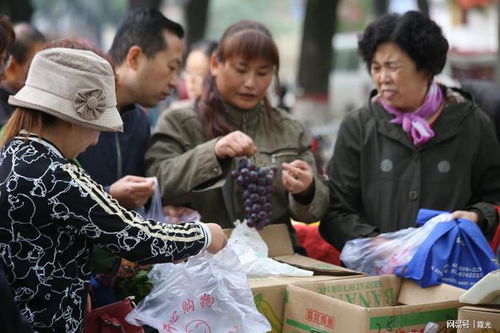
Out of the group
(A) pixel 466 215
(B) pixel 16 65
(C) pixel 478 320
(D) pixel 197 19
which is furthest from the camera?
(D) pixel 197 19

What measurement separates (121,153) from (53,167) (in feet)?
4.51

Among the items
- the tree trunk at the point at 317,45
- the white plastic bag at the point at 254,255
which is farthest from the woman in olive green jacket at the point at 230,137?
the tree trunk at the point at 317,45

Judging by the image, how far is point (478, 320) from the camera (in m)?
3.49

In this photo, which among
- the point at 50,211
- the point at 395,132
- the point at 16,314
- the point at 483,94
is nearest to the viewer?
the point at 16,314

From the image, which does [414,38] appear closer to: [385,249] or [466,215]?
[466,215]

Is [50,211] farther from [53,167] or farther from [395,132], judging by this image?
[395,132]

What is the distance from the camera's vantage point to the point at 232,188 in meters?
4.38

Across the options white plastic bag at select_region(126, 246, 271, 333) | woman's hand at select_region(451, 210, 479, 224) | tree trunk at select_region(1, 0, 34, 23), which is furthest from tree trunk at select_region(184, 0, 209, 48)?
white plastic bag at select_region(126, 246, 271, 333)

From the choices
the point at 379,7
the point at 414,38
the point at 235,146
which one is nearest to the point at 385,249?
the point at 235,146

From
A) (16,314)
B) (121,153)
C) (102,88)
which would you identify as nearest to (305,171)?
(121,153)

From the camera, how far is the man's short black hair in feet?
15.0

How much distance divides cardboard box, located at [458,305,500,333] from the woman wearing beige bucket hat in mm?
1053

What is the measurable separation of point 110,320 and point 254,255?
0.83 metres

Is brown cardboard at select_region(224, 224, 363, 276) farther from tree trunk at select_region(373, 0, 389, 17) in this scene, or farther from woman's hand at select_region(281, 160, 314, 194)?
tree trunk at select_region(373, 0, 389, 17)
